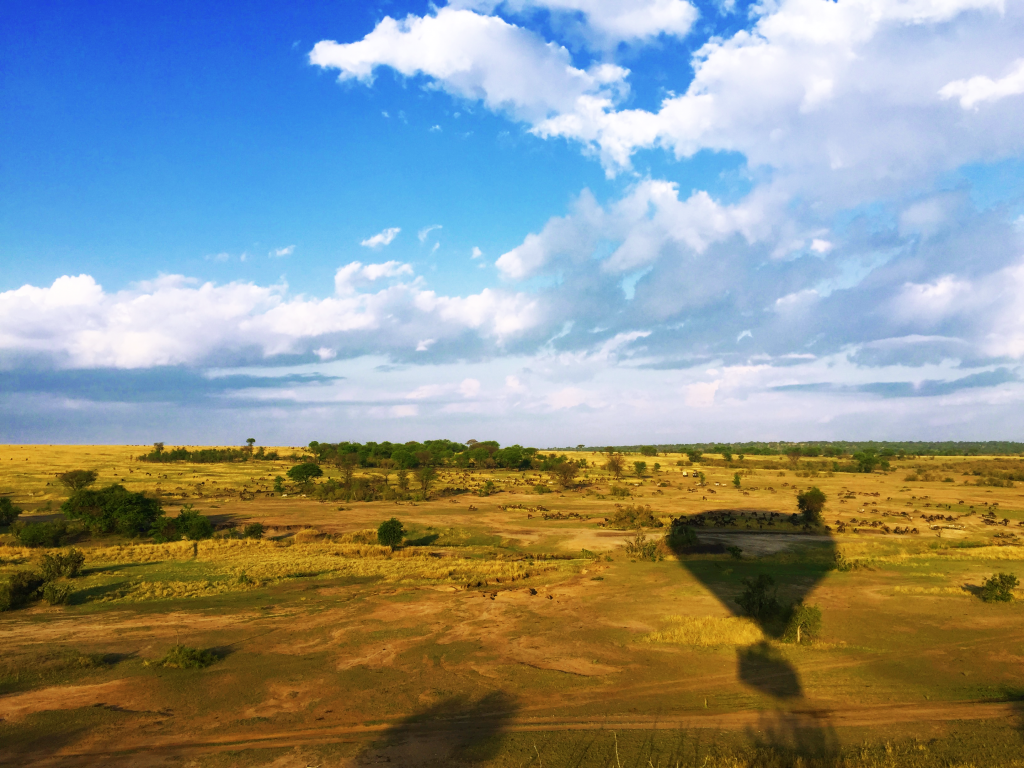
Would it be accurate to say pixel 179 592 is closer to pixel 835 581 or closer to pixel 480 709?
pixel 480 709

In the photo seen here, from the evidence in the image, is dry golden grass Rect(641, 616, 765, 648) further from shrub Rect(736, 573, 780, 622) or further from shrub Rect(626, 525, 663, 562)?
shrub Rect(626, 525, 663, 562)

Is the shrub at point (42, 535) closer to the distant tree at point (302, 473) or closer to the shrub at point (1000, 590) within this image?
the distant tree at point (302, 473)

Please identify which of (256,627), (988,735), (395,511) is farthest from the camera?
(395,511)

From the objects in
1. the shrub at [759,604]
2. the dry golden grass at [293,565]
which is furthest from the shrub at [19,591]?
the shrub at [759,604]

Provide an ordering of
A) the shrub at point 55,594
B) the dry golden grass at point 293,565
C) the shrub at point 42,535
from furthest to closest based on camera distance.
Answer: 1. the shrub at point 42,535
2. the dry golden grass at point 293,565
3. the shrub at point 55,594

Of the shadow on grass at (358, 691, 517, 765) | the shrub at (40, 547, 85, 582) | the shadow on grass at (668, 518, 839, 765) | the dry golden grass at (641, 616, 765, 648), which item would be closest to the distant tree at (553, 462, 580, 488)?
the shadow on grass at (668, 518, 839, 765)

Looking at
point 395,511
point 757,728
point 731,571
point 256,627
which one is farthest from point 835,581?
point 395,511
